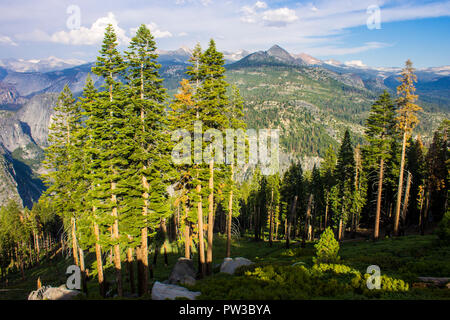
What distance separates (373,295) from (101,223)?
59.9 ft

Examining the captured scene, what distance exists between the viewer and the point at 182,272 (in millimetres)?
21000

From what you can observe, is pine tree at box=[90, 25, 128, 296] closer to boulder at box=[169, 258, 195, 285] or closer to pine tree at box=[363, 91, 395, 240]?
boulder at box=[169, 258, 195, 285]

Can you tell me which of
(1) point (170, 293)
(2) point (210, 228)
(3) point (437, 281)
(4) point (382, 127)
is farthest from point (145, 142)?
(4) point (382, 127)

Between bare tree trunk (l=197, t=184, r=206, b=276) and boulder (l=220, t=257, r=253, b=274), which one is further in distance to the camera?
bare tree trunk (l=197, t=184, r=206, b=276)

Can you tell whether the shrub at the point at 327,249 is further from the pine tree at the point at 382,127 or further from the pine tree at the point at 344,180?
the pine tree at the point at 344,180

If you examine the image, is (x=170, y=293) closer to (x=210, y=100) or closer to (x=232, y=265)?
(x=232, y=265)

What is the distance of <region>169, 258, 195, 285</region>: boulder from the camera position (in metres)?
19.5

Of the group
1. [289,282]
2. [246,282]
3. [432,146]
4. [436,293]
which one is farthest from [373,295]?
[432,146]

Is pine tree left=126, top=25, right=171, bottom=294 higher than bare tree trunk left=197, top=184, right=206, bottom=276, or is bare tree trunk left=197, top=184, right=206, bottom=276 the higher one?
pine tree left=126, top=25, right=171, bottom=294

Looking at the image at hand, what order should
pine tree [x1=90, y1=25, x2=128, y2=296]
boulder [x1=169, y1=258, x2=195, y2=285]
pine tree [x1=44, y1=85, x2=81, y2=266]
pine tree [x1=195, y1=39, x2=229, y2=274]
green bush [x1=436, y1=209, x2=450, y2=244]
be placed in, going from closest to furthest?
pine tree [x1=90, y1=25, x2=128, y2=296] < boulder [x1=169, y1=258, x2=195, y2=285] < green bush [x1=436, y1=209, x2=450, y2=244] < pine tree [x1=195, y1=39, x2=229, y2=274] < pine tree [x1=44, y1=85, x2=81, y2=266]

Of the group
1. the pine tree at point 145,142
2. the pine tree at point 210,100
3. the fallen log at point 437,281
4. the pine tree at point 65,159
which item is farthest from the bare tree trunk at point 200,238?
the fallen log at point 437,281

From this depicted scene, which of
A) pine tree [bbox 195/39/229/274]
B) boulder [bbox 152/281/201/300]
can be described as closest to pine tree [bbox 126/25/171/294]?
pine tree [bbox 195/39/229/274]

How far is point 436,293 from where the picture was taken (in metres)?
11.3
